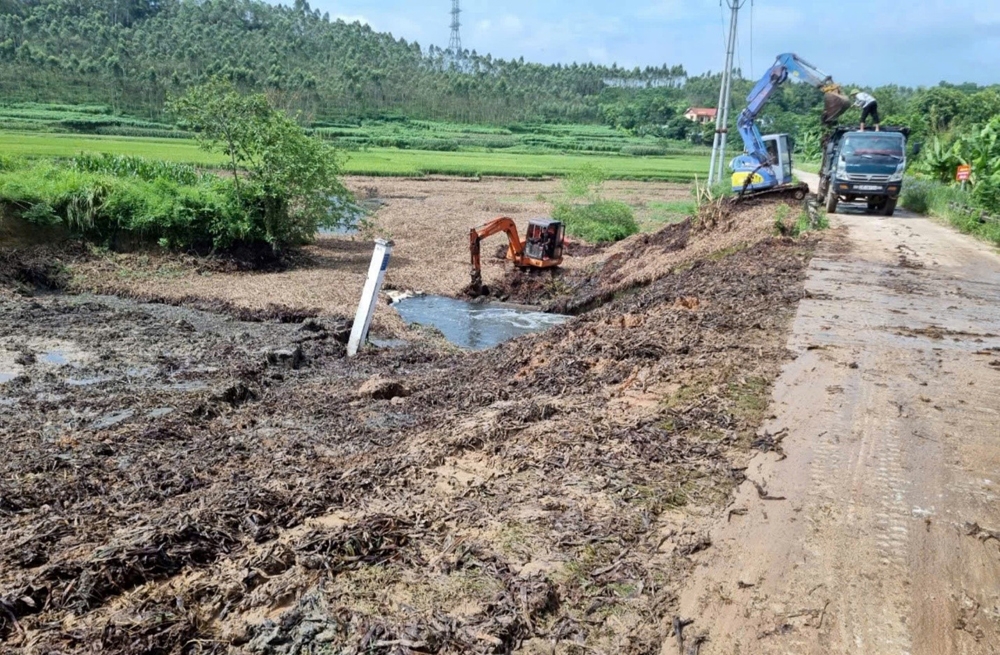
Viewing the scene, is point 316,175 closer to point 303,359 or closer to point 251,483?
point 303,359

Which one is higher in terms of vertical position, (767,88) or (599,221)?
(767,88)

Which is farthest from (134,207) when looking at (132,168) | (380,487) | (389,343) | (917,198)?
(917,198)

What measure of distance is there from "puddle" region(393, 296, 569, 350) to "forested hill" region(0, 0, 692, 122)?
4300 cm

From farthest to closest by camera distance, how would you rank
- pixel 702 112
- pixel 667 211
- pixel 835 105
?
pixel 702 112
pixel 667 211
pixel 835 105

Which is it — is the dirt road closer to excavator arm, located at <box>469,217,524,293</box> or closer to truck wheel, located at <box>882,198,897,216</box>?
excavator arm, located at <box>469,217,524,293</box>

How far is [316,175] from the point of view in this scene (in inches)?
886

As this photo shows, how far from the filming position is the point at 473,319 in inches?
716

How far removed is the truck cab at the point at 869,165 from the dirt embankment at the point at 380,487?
36.5 ft

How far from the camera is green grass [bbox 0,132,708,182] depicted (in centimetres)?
4003

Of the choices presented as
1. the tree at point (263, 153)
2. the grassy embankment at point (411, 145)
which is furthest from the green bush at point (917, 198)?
the tree at point (263, 153)

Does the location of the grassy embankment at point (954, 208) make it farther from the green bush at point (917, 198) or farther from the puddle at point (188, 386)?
the puddle at point (188, 386)

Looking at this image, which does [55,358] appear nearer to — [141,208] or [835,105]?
[141,208]

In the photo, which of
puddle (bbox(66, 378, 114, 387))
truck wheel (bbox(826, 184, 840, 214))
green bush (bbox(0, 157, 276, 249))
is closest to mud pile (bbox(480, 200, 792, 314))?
truck wheel (bbox(826, 184, 840, 214))

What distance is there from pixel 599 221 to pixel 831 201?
9.43 metres
